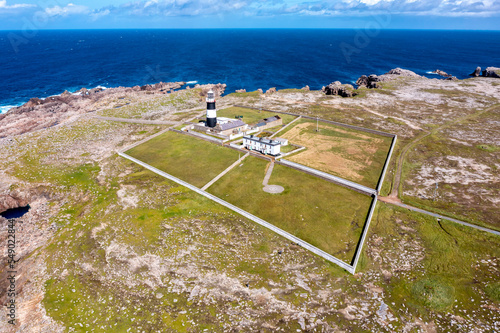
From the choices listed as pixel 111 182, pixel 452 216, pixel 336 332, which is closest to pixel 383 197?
pixel 452 216

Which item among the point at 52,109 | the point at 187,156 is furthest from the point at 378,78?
the point at 52,109

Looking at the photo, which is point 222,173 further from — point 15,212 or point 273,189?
point 15,212

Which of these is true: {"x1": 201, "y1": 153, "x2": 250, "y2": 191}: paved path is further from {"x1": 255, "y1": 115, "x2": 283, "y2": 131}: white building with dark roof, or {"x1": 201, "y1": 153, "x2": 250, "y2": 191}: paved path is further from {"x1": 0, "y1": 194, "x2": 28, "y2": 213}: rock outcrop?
{"x1": 0, "y1": 194, "x2": 28, "y2": 213}: rock outcrop

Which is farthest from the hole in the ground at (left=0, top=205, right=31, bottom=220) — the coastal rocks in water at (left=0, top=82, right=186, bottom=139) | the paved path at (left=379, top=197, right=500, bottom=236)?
the paved path at (left=379, top=197, right=500, bottom=236)

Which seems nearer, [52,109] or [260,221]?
[260,221]

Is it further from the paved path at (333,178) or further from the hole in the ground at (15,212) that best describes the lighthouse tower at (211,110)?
the hole in the ground at (15,212)

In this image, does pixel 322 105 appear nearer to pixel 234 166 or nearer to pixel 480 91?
pixel 234 166
